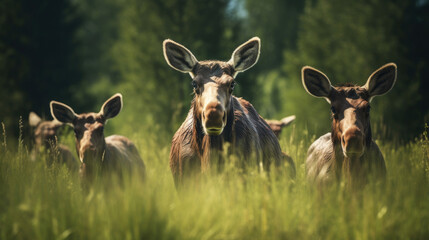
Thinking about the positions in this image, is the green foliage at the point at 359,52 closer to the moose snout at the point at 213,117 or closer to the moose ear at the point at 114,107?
the moose ear at the point at 114,107

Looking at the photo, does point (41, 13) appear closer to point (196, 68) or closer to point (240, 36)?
point (240, 36)

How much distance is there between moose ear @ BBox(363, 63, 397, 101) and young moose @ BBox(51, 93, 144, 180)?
11.7 ft

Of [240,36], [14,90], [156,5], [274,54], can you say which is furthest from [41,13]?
[274,54]

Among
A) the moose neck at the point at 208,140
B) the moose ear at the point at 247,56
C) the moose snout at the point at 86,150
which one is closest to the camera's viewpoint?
the moose neck at the point at 208,140

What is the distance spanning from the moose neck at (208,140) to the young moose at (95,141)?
5.84 ft

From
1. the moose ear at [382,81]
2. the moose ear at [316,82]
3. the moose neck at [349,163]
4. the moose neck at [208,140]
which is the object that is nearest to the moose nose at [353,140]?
the moose neck at [349,163]

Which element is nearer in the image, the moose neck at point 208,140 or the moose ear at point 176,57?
the moose neck at point 208,140

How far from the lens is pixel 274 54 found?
135 feet

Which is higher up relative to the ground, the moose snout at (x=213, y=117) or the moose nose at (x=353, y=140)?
the moose snout at (x=213, y=117)

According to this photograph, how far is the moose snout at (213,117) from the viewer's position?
4.65 meters

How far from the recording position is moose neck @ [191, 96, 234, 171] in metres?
5.18

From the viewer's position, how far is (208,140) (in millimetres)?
5207

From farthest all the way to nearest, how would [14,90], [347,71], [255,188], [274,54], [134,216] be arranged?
[274,54] < [347,71] < [14,90] < [255,188] < [134,216]

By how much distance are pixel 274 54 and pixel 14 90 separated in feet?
89.7
